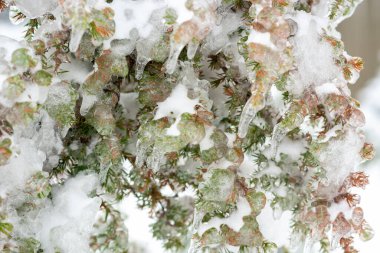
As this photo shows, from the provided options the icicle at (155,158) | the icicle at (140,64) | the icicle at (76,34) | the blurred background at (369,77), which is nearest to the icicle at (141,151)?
the icicle at (155,158)

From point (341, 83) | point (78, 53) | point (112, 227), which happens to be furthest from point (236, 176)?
point (112, 227)

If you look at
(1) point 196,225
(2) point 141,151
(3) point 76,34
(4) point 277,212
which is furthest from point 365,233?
(3) point 76,34

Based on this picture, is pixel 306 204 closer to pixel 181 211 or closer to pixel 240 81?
pixel 240 81

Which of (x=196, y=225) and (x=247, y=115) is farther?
(x=196, y=225)

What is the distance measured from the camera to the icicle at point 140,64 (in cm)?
99

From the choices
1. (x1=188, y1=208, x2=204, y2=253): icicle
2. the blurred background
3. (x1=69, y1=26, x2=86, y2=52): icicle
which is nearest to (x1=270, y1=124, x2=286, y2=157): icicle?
(x1=188, y1=208, x2=204, y2=253): icicle

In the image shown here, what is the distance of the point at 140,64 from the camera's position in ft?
3.29

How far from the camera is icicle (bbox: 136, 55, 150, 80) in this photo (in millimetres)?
989

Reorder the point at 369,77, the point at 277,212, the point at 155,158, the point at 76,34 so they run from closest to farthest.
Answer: the point at 76,34
the point at 155,158
the point at 277,212
the point at 369,77

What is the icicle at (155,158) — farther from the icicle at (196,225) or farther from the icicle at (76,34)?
the icicle at (76,34)

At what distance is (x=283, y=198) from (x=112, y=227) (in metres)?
0.46

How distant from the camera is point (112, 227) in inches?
55.0

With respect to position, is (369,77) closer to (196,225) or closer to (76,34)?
(196,225)

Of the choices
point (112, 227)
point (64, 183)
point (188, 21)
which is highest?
point (188, 21)
